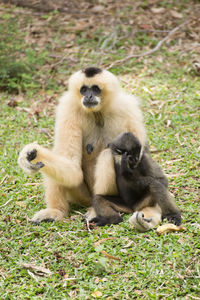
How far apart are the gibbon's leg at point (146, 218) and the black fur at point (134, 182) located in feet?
0.23

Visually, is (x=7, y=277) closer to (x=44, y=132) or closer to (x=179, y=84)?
(x=44, y=132)

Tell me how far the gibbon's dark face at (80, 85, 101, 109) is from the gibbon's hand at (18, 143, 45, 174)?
2.69 feet

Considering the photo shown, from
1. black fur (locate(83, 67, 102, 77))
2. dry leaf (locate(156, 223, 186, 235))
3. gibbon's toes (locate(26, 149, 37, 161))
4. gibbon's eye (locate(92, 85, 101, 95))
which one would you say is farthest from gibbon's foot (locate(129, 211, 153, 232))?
black fur (locate(83, 67, 102, 77))

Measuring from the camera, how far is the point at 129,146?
455 centimetres

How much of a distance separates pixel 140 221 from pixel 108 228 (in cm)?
43

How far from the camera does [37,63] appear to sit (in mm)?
8836

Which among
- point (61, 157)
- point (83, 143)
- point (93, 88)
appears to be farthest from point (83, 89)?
point (61, 157)

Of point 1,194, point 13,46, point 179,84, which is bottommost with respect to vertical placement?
point 1,194

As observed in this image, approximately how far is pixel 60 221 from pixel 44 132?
266 cm

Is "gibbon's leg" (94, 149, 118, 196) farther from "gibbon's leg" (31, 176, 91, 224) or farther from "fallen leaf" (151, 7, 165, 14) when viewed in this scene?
"fallen leaf" (151, 7, 165, 14)

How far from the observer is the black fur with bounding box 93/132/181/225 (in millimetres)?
4480

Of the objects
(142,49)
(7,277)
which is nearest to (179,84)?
(142,49)

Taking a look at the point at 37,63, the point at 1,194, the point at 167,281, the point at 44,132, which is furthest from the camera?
the point at 37,63

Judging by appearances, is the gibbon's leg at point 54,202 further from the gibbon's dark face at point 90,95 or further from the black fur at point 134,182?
the gibbon's dark face at point 90,95
